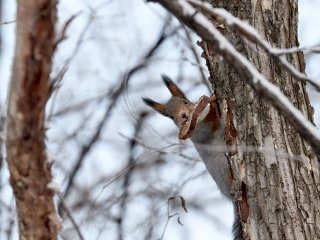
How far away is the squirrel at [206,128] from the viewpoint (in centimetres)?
225

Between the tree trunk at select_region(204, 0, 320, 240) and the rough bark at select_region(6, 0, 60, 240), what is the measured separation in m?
0.74

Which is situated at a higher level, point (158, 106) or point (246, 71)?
point (158, 106)

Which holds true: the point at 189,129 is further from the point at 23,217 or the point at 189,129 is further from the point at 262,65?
the point at 23,217

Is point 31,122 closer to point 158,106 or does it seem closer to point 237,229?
point 237,229

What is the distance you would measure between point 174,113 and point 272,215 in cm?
72

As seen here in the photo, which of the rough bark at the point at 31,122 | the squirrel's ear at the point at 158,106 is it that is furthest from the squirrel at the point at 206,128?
the rough bark at the point at 31,122

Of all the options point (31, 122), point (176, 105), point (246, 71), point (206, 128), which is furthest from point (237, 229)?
point (31, 122)

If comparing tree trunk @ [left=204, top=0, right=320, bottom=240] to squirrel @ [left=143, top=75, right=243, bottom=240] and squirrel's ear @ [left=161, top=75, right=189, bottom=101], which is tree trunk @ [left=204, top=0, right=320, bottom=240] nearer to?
squirrel @ [left=143, top=75, right=243, bottom=240]

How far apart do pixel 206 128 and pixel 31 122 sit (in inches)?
47.5

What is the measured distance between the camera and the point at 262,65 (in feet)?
6.79

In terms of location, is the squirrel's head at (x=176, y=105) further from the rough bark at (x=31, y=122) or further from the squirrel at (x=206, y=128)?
the rough bark at (x=31, y=122)

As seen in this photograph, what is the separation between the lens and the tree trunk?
77.7 inches

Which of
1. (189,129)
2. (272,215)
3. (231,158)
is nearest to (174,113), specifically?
(189,129)

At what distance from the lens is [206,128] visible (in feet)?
7.96
